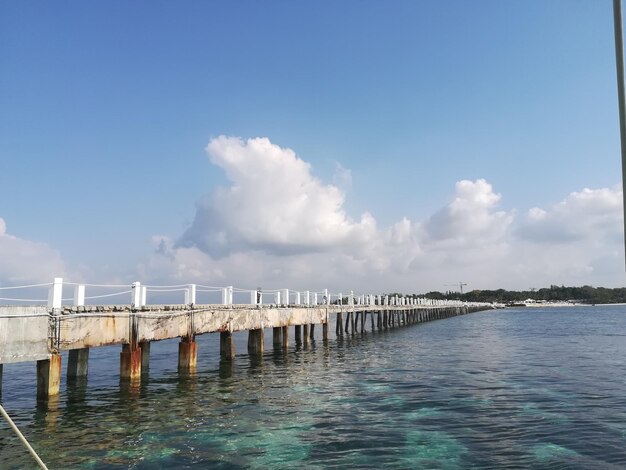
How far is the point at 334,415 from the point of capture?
1384cm

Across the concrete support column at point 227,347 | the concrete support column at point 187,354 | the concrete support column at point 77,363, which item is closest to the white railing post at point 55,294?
the concrete support column at point 77,363

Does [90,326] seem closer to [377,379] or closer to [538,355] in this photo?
[377,379]

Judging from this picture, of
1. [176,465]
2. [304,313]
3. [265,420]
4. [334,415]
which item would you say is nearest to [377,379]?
[334,415]

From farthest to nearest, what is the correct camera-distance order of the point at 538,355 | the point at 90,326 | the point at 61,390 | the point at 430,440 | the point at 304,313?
the point at 304,313, the point at 538,355, the point at 61,390, the point at 90,326, the point at 430,440

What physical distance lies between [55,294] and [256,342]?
16.2m

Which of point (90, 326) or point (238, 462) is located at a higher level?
point (90, 326)

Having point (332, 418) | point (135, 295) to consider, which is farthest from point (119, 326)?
point (332, 418)

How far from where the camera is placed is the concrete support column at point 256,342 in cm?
2905

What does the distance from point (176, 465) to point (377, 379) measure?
1196cm

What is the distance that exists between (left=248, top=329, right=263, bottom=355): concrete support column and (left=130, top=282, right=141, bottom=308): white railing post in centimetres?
1142

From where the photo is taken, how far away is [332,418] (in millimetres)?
13477

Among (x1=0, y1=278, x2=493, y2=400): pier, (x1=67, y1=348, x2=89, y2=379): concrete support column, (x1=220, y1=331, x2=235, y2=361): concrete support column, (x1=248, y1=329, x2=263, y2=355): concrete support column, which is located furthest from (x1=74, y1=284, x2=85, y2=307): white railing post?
(x1=248, y1=329, x2=263, y2=355): concrete support column

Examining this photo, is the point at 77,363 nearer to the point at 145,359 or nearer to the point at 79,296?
the point at 145,359

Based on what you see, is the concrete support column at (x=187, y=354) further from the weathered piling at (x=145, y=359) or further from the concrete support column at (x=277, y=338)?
the concrete support column at (x=277, y=338)
